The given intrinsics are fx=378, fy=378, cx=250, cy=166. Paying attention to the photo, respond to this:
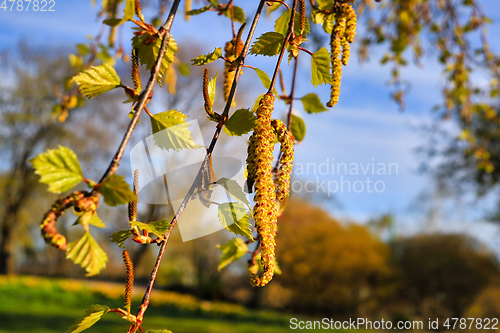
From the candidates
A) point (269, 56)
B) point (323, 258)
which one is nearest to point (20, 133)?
point (323, 258)

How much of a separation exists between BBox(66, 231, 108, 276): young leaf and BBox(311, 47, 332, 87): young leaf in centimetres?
48

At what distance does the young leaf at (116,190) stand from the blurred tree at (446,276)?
11722 mm

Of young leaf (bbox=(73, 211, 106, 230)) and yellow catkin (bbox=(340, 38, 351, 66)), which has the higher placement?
yellow catkin (bbox=(340, 38, 351, 66))

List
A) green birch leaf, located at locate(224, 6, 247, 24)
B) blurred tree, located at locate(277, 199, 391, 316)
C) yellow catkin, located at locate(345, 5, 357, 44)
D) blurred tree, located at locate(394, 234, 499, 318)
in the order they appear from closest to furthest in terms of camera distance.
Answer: yellow catkin, located at locate(345, 5, 357, 44)
green birch leaf, located at locate(224, 6, 247, 24)
blurred tree, located at locate(394, 234, 499, 318)
blurred tree, located at locate(277, 199, 391, 316)

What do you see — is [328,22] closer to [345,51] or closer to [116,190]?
[345,51]

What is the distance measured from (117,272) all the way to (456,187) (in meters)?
13.6

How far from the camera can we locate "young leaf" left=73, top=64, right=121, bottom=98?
1.68 feet

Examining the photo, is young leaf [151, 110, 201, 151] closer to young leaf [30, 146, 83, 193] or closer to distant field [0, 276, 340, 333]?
young leaf [30, 146, 83, 193]

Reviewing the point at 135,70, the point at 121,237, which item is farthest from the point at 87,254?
the point at 135,70

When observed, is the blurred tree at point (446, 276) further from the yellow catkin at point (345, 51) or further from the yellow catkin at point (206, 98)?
the yellow catkin at point (206, 98)

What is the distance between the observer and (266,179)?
0.52 metres

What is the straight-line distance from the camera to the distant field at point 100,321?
227 inches

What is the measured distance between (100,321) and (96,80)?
23.1ft

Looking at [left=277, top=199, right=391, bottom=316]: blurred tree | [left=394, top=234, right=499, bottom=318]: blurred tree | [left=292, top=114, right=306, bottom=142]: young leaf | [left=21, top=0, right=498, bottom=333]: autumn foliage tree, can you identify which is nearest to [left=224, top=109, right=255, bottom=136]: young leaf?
[left=21, top=0, right=498, bottom=333]: autumn foliage tree
